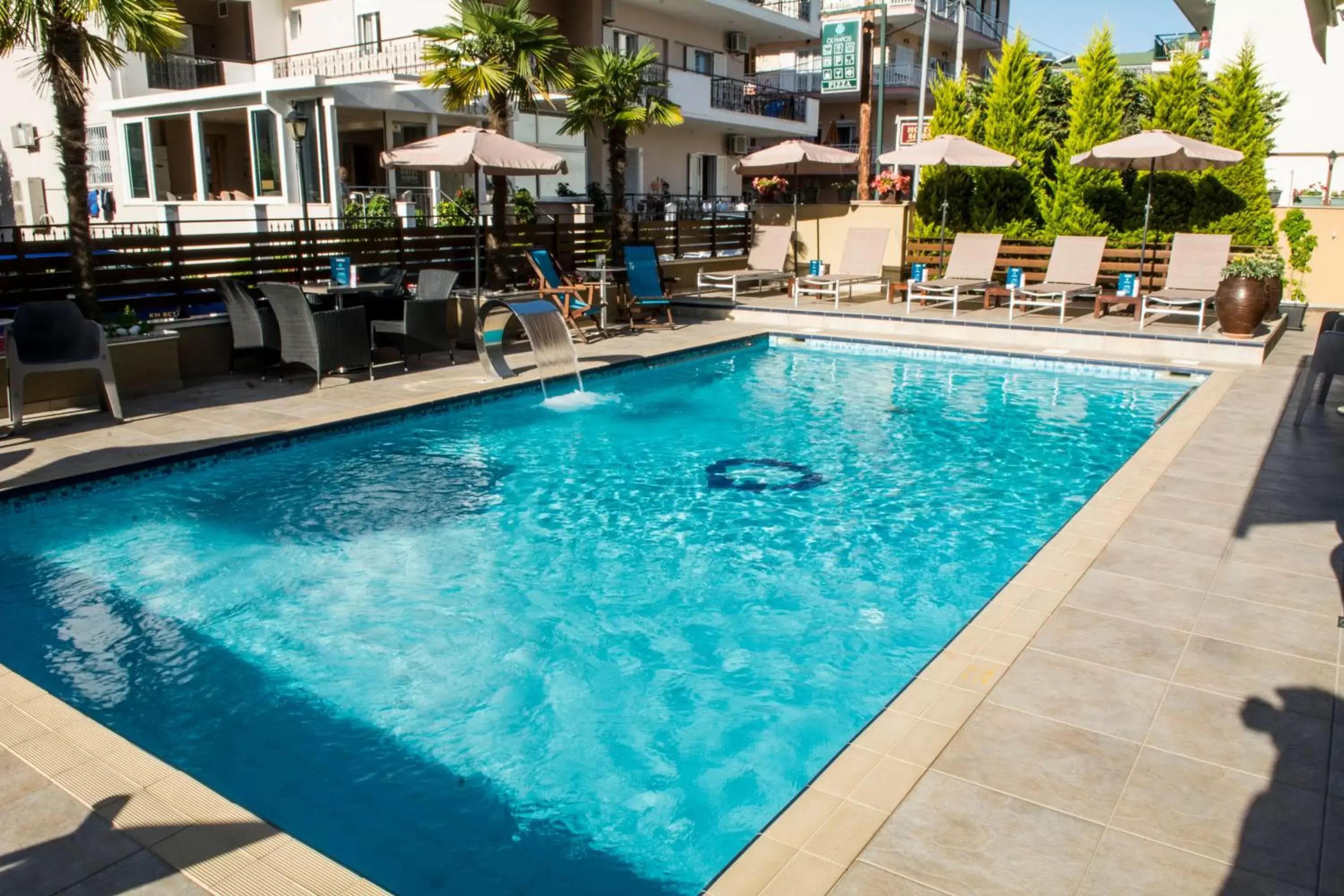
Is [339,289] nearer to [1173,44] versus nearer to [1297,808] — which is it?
[1297,808]

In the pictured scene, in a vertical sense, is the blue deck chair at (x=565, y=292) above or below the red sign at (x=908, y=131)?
below

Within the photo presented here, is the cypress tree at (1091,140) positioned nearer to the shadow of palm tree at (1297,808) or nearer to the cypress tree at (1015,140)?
the cypress tree at (1015,140)

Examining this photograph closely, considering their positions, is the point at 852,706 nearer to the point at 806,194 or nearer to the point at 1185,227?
the point at 1185,227

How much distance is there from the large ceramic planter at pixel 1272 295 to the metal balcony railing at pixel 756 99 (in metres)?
19.6

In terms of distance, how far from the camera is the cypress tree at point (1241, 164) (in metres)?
14.4

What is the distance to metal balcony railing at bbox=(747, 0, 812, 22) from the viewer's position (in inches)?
1330

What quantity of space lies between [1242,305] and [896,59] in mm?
29481

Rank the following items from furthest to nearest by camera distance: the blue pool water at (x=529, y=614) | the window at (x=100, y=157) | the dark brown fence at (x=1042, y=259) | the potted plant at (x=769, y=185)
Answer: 1. the window at (x=100, y=157)
2. the potted plant at (x=769, y=185)
3. the dark brown fence at (x=1042, y=259)
4. the blue pool water at (x=529, y=614)

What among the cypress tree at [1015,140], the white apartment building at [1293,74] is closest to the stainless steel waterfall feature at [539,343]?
the cypress tree at [1015,140]

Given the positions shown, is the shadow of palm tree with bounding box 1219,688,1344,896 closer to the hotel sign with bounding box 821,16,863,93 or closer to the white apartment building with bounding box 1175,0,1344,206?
the hotel sign with bounding box 821,16,863,93

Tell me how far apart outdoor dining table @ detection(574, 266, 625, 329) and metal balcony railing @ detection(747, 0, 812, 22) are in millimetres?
23167

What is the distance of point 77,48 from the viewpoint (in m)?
8.53

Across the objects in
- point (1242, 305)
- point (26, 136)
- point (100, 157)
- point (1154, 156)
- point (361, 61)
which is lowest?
point (1242, 305)

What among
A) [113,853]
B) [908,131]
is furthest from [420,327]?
[908,131]
